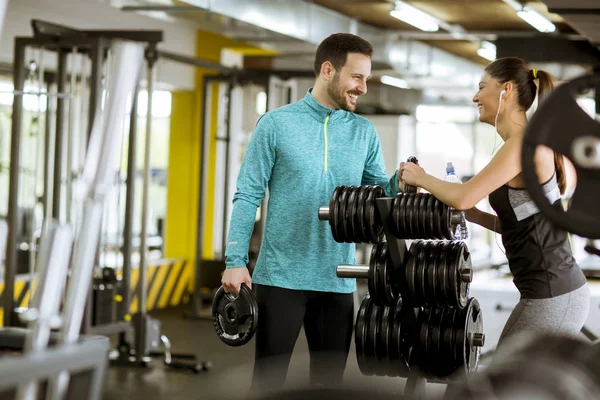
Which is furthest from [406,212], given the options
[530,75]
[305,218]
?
[530,75]

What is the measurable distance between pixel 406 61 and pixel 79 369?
30.6 feet

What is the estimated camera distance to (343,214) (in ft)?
8.48

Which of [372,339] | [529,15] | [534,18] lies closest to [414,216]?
[372,339]

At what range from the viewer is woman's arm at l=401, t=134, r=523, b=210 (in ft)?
7.60

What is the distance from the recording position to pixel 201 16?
678cm

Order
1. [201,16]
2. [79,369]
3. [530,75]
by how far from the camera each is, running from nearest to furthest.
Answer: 1. [79,369]
2. [530,75]
3. [201,16]

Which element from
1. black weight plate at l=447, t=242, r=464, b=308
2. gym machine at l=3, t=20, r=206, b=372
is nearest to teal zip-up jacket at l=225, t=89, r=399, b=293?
black weight plate at l=447, t=242, r=464, b=308

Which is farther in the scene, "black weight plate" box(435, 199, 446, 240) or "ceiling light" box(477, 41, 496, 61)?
"ceiling light" box(477, 41, 496, 61)

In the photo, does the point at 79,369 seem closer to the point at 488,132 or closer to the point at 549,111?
the point at 549,111

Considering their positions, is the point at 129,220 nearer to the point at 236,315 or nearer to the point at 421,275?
the point at 236,315

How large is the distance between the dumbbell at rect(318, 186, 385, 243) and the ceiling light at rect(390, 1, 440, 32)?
5530 millimetres

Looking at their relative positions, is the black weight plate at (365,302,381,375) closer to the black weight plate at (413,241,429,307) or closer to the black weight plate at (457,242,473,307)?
the black weight plate at (413,241,429,307)

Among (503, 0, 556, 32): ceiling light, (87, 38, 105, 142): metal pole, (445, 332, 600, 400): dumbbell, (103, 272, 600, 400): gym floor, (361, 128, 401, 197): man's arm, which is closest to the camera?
(445, 332, 600, 400): dumbbell

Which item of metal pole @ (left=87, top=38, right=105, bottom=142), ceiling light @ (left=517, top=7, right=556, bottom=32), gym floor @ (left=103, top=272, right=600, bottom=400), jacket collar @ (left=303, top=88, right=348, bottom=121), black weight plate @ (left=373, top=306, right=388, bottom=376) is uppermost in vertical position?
ceiling light @ (left=517, top=7, right=556, bottom=32)
